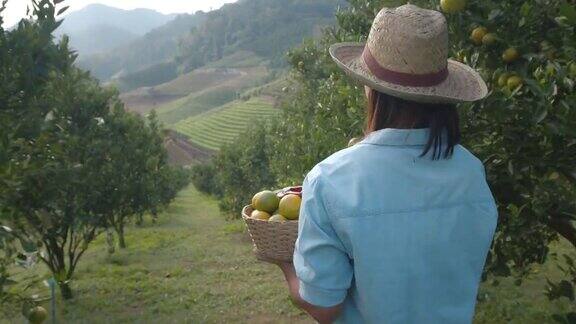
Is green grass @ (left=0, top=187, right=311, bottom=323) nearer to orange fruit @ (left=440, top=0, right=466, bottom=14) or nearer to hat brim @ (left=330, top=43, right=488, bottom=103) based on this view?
orange fruit @ (left=440, top=0, right=466, bottom=14)

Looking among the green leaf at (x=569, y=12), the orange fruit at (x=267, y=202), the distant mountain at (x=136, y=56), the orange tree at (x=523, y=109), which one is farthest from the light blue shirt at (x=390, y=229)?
the distant mountain at (x=136, y=56)

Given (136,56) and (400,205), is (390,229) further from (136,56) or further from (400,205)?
(136,56)

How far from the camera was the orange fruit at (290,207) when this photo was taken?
205cm

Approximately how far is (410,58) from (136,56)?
156 metres

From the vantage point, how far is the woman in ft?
4.79

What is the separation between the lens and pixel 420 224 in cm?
148

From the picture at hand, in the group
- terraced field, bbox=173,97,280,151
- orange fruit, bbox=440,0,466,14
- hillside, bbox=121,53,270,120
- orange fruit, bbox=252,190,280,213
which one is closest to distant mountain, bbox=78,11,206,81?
hillside, bbox=121,53,270,120

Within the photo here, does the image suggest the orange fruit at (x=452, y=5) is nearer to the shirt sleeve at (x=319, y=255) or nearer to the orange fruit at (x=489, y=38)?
the orange fruit at (x=489, y=38)

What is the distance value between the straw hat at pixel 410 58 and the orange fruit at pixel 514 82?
0.95m

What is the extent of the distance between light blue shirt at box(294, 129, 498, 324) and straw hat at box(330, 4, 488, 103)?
115mm

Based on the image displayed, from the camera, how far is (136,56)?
493 feet

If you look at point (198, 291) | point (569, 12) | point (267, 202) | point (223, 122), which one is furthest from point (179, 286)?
point (223, 122)

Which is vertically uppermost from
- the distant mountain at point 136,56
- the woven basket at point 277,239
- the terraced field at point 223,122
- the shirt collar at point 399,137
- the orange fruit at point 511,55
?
the orange fruit at point 511,55

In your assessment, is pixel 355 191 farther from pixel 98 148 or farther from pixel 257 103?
pixel 257 103
